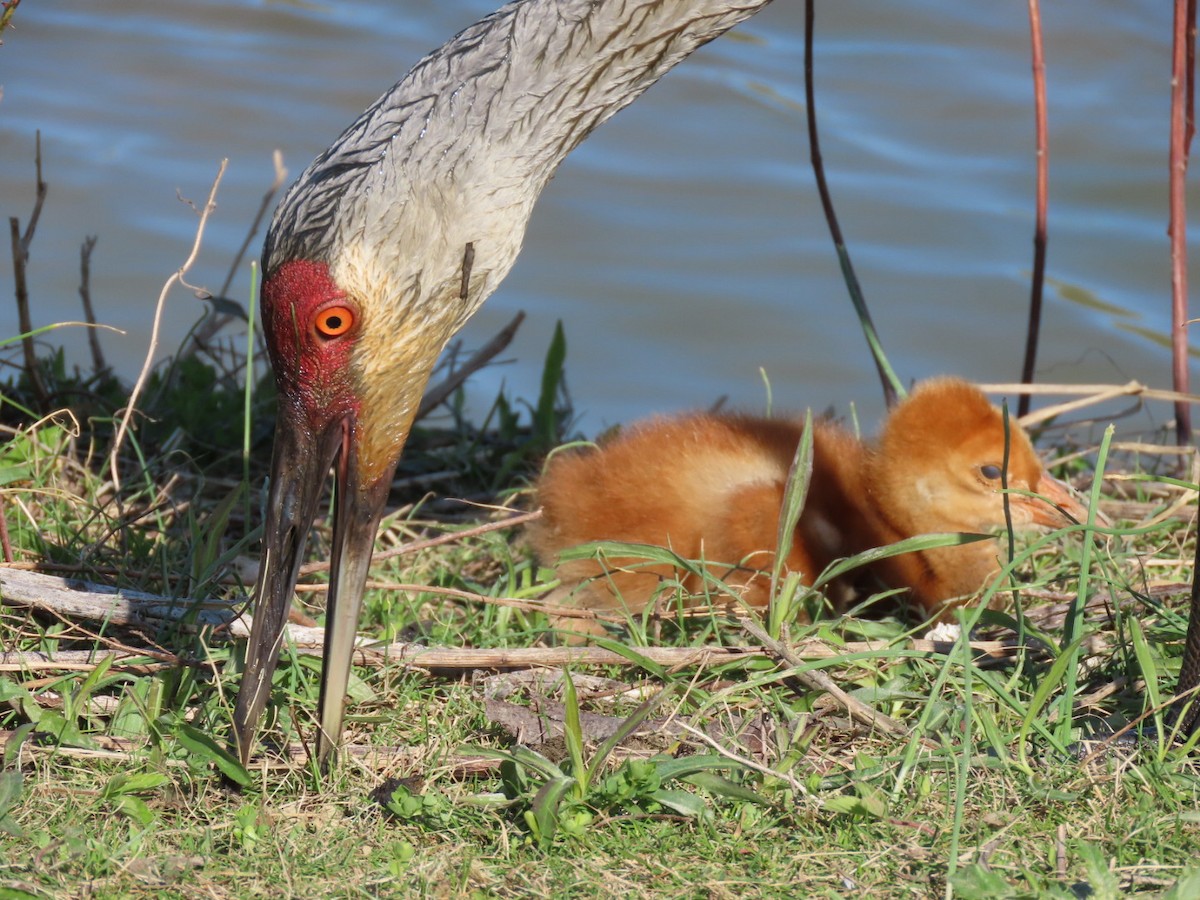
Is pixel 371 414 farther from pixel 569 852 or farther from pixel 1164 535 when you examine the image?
pixel 1164 535

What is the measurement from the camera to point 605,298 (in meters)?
→ 7.59

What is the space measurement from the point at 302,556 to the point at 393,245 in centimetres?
68

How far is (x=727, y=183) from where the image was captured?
27.1 ft

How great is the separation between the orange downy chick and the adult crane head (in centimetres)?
86

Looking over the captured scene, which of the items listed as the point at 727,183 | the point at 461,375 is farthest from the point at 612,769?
the point at 727,183

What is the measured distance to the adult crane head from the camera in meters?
3.05

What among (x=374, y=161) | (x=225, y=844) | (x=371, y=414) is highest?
(x=374, y=161)

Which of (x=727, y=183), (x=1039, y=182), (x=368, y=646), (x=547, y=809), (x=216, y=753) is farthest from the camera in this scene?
(x=727, y=183)

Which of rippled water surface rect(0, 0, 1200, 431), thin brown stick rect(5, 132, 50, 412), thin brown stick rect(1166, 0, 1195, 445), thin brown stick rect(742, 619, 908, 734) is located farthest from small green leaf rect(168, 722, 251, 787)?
rippled water surface rect(0, 0, 1200, 431)

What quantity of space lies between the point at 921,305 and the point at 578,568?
12.9 feet

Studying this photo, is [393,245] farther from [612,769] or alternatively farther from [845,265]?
[845,265]

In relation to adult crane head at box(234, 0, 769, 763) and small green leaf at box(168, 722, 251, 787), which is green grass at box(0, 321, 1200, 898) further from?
adult crane head at box(234, 0, 769, 763)

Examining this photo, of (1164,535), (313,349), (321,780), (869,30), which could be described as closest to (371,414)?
(313,349)

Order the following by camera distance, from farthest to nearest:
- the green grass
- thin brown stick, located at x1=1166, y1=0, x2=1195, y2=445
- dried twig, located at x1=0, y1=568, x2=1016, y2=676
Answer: thin brown stick, located at x1=1166, y1=0, x2=1195, y2=445
dried twig, located at x1=0, y1=568, x2=1016, y2=676
the green grass
